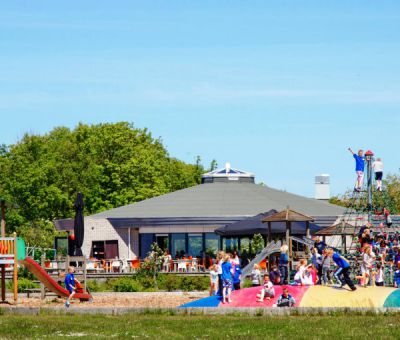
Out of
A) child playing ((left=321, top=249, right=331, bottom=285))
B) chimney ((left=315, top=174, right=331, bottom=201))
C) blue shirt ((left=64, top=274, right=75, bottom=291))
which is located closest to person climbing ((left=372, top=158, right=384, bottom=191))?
child playing ((left=321, top=249, right=331, bottom=285))

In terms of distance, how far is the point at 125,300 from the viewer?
44.0 metres

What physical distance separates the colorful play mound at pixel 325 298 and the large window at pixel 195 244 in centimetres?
3116

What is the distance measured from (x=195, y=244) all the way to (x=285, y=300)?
110 ft

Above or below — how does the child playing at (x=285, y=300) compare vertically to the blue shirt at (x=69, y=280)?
below

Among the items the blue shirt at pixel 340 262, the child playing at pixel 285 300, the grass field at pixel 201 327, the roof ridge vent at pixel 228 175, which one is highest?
the roof ridge vent at pixel 228 175

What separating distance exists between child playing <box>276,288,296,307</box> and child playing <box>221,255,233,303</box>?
168 cm

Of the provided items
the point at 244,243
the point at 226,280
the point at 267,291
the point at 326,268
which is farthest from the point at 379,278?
the point at 244,243

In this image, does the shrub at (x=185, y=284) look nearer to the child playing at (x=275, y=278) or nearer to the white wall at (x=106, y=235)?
the child playing at (x=275, y=278)

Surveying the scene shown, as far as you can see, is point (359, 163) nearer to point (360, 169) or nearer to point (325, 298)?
point (360, 169)

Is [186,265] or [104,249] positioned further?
[104,249]

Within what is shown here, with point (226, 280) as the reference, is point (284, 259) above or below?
above

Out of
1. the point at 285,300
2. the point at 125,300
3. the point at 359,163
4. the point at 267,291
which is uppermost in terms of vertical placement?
the point at 359,163

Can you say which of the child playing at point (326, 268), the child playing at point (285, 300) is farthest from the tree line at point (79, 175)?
the child playing at point (285, 300)

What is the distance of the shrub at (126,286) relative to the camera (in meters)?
50.0
